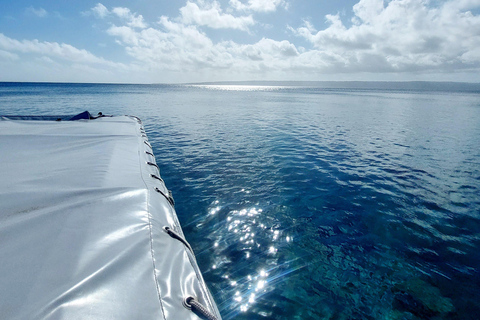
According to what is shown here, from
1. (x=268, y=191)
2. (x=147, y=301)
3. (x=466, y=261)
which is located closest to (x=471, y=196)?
(x=466, y=261)

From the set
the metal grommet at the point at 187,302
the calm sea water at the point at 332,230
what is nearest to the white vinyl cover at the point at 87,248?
the metal grommet at the point at 187,302

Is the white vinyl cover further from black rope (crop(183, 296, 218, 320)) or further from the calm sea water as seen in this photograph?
the calm sea water

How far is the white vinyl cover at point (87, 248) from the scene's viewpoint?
7.13ft

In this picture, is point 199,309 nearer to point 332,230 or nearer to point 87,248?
point 87,248

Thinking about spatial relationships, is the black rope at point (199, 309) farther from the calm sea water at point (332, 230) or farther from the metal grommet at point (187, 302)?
the calm sea water at point (332, 230)

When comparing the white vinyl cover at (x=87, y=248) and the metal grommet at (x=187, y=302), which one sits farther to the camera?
the metal grommet at (x=187, y=302)

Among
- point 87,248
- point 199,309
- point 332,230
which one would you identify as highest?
point 87,248

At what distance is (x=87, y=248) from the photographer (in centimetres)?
277

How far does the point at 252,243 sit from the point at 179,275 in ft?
12.3

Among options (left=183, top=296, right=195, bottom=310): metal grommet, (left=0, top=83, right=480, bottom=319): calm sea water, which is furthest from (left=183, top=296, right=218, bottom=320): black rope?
(left=0, top=83, right=480, bottom=319): calm sea water

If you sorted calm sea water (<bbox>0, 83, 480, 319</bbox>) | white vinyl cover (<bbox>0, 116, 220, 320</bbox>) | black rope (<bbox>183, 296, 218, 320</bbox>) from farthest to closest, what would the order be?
calm sea water (<bbox>0, 83, 480, 319</bbox>) < black rope (<bbox>183, 296, 218, 320</bbox>) < white vinyl cover (<bbox>0, 116, 220, 320</bbox>)

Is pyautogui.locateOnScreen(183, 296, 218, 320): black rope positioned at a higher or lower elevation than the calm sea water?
higher

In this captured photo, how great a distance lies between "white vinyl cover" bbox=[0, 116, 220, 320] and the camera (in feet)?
7.13

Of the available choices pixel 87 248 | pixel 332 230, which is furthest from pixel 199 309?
pixel 332 230
